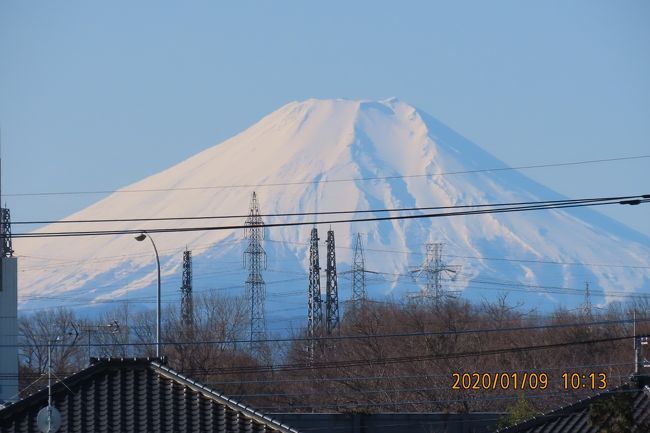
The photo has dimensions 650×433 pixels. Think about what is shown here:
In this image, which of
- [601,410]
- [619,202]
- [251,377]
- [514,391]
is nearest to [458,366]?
[514,391]

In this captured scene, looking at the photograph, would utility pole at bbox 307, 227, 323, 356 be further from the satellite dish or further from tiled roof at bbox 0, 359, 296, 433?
the satellite dish

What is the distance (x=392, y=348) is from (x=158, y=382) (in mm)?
47269

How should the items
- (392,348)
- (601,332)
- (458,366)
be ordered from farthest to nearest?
(601,332) < (392,348) < (458,366)

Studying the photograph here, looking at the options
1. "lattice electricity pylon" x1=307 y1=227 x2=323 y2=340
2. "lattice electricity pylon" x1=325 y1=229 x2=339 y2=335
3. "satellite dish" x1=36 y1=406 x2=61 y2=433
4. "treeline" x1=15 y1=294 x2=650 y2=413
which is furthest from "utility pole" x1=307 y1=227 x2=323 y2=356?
"satellite dish" x1=36 y1=406 x2=61 y2=433

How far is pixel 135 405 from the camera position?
A: 3084 cm

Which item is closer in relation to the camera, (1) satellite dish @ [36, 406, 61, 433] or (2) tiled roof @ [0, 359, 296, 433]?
(1) satellite dish @ [36, 406, 61, 433]

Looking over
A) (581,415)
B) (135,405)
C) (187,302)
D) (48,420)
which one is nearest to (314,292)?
(187,302)

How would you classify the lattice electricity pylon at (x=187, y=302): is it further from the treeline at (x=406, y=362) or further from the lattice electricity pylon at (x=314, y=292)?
the lattice electricity pylon at (x=314, y=292)

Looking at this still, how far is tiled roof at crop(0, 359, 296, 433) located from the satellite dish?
1735 millimetres

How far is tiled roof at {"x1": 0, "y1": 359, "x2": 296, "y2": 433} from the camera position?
30422 mm

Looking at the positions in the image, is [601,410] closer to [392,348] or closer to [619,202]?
[619,202]

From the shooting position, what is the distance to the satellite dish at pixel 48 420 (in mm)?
28477

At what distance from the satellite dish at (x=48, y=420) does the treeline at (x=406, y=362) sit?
28.1 metres

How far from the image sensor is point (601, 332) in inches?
3332
